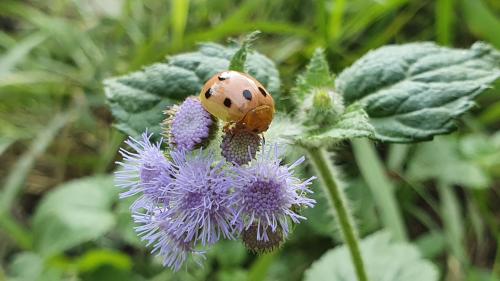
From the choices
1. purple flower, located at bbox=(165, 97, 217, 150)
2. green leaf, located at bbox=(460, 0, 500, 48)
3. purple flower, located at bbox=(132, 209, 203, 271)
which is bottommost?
purple flower, located at bbox=(132, 209, 203, 271)

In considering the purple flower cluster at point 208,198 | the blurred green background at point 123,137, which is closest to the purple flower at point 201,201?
the purple flower cluster at point 208,198

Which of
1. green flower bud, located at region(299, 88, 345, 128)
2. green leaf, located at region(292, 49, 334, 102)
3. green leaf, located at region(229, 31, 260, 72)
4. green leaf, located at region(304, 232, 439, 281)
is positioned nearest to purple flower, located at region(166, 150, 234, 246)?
green leaf, located at region(229, 31, 260, 72)

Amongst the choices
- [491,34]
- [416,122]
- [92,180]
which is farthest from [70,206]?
[491,34]

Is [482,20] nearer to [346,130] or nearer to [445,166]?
[445,166]

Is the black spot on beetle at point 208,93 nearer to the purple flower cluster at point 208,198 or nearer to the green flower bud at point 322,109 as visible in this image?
the purple flower cluster at point 208,198

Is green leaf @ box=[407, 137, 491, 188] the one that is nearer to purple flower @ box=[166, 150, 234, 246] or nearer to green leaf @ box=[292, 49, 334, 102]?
green leaf @ box=[292, 49, 334, 102]

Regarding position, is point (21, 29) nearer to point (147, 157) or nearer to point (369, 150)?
point (369, 150)

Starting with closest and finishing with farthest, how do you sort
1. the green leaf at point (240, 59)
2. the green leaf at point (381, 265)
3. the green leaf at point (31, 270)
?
the green leaf at point (240, 59)
the green leaf at point (381, 265)
the green leaf at point (31, 270)
